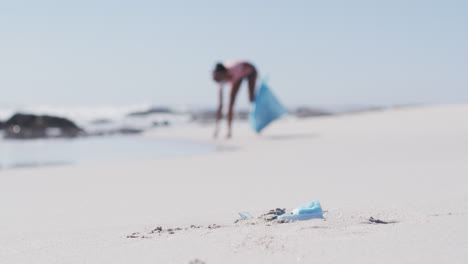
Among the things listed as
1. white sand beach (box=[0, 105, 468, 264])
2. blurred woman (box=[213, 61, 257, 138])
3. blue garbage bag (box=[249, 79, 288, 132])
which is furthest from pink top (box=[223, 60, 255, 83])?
white sand beach (box=[0, 105, 468, 264])

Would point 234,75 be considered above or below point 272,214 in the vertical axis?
above

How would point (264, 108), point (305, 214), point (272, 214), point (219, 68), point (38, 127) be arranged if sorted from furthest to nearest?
point (38, 127)
point (264, 108)
point (219, 68)
point (272, 214)
point (305, 214)

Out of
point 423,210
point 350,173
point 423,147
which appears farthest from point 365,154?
point 423,210

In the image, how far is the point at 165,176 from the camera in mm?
3982

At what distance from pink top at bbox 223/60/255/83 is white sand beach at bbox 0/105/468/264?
3383 mm

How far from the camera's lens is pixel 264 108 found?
8.68 metres

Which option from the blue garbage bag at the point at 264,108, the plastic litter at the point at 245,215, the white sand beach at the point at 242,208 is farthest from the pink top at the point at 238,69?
the plastic litter at the point at 245,215

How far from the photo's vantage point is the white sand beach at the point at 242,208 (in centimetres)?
151

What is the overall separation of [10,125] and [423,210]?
36.4 ft

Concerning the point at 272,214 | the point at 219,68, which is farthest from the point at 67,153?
the point at 272,214

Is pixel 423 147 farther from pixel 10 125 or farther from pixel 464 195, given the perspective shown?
pixel 10 125

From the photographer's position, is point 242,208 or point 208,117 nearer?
point 242,208

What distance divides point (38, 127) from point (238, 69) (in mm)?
5747

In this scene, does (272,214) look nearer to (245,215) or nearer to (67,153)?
(245,215)
